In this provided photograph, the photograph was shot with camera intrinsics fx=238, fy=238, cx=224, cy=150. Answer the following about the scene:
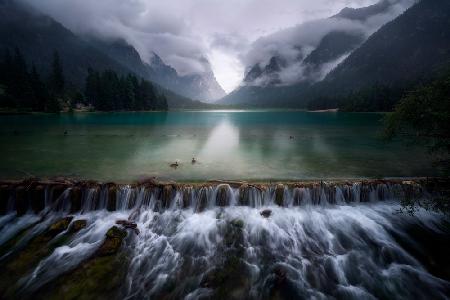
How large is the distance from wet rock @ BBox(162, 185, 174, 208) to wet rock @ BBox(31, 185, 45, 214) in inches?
262

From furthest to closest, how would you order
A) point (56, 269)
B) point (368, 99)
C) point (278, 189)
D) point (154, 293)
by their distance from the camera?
point (368, 99), point (278, 189), point (56, 269), point (154, 293)

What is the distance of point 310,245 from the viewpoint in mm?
11648

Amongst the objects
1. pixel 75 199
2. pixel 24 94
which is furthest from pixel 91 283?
pixel 24 94

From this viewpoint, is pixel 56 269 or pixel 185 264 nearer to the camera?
Result: pixel 56 269

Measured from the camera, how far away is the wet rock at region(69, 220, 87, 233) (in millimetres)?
11955

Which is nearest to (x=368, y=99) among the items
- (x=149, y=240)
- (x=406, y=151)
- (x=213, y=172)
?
(x=406, y=151)

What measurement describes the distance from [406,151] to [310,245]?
78.2 ft

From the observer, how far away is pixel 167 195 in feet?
46.9

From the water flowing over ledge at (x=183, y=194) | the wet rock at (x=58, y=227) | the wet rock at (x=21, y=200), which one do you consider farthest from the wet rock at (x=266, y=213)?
the wet rock at (x=21, y=200)

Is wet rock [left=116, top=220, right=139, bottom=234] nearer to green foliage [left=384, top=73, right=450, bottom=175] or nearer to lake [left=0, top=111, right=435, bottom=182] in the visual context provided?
lake [left=0, top=111, right=435, bottom=182]

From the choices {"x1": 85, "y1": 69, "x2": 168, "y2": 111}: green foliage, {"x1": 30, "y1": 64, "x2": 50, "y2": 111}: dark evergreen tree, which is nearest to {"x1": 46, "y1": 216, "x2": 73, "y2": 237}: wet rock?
{"x1": 30, "y1": 64, "x2": 50, "y2": 111}: dark evergreen tree

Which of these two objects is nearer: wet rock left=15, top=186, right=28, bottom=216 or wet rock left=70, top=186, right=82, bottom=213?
wet rock left=15, top=186, right=28, bottom=216

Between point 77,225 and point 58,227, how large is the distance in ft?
2.67

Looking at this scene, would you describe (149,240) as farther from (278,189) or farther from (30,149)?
(30,149)
